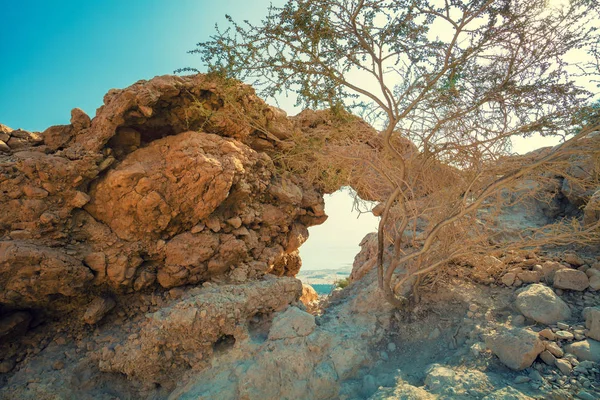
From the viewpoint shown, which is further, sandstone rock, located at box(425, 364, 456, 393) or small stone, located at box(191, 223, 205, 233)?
small stone, located at box(191, 223, 205, 233)

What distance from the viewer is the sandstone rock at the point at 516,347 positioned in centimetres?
313

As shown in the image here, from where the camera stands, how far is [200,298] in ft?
15.1

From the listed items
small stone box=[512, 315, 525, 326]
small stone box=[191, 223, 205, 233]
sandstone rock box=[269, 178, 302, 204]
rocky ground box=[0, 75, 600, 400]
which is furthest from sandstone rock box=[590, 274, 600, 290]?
small stone box=[191, 223, 205, 233]

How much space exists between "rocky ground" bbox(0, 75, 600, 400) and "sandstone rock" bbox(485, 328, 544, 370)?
0.05ft

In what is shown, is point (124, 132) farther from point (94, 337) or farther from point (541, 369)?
point (541, 369)

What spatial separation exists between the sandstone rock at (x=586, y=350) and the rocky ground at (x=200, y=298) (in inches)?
0.6

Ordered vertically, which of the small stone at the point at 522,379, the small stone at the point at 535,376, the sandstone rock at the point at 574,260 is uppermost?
the sandstone rock at the point at 574,260

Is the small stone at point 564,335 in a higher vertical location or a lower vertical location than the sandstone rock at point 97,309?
lower

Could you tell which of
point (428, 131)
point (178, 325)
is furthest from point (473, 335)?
point (178, 325)

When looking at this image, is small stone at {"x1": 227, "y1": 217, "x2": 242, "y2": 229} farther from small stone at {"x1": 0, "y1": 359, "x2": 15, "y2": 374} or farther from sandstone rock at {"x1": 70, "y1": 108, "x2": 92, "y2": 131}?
small stone at {"x1": 0, "y1": 359, "x2": 15, "y2": 374}

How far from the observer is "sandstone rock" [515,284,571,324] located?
3.71 m

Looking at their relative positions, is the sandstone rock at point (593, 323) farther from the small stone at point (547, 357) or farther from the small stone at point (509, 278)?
the small stone at point (509, 278)

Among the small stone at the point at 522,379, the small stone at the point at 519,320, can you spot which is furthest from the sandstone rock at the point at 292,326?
the small stone at the point at 519,320

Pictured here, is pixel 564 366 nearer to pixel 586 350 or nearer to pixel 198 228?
pixel 586 350
